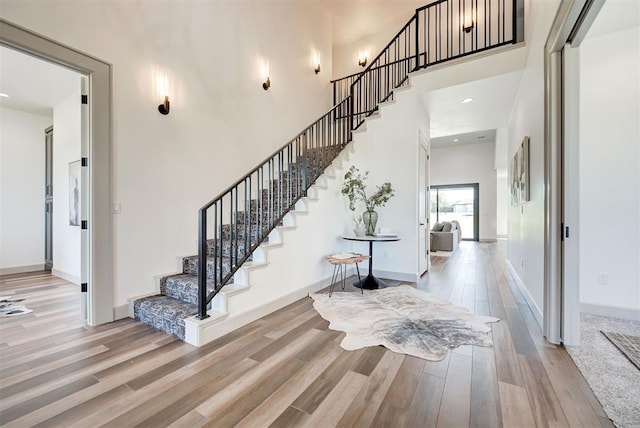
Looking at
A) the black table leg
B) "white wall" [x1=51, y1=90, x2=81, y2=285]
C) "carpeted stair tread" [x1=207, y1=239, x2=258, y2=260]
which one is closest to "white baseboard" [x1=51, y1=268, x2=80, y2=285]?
"white wall" [x1=51, y1=90, x2=81, y2=285]

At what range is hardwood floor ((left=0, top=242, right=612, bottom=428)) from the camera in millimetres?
1503

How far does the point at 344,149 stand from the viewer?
15.6 ft

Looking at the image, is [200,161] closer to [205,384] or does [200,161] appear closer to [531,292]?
[205,384]

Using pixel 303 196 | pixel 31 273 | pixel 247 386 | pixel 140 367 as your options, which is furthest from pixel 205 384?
pixel 31 273

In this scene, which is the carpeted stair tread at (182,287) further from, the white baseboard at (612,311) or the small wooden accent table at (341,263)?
the white baseboard at (612,311)

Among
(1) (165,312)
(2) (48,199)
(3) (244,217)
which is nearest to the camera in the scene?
(1) (165,312)

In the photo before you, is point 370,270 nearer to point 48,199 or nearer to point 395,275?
point 395,275

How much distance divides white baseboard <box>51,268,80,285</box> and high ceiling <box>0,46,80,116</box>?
285cm

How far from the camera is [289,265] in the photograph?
3383mm

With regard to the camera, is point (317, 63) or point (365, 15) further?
point (365, 15)

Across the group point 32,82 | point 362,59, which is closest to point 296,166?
point 32,82

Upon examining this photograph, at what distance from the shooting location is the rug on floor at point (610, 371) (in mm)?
1522

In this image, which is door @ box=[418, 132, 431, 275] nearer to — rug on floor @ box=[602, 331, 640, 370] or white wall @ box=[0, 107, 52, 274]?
rug on floor @ box=[602, 331, 640, 370]

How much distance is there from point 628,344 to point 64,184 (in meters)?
7.43
